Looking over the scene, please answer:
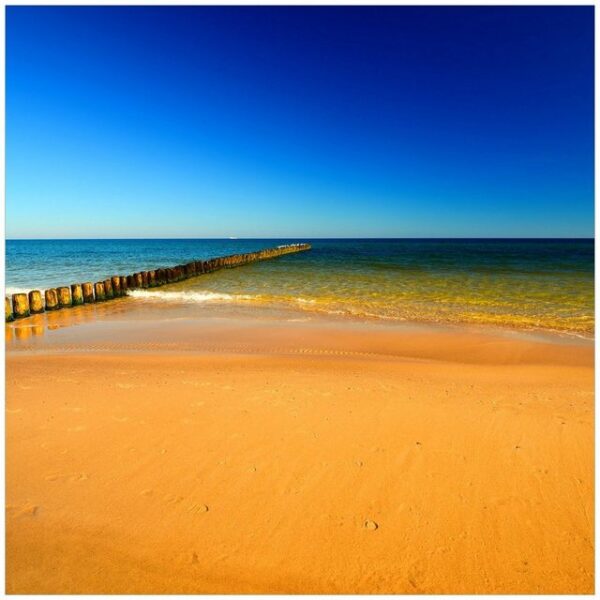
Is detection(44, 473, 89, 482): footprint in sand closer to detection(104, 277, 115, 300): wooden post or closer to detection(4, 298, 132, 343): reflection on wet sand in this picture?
detection(4, 298, 132, 343): reflection on wet sand

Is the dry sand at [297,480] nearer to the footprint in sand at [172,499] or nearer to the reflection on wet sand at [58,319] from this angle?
the footprint in sand at [172,499]

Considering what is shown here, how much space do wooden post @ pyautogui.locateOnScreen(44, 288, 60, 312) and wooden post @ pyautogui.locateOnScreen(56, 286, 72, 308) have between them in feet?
0.48

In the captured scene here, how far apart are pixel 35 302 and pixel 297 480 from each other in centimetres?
1332

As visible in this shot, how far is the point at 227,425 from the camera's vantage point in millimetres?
4711

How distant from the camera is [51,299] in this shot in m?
14.3

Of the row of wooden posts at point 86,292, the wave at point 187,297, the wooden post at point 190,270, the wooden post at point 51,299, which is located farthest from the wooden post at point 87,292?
the wooden post at point 190,270

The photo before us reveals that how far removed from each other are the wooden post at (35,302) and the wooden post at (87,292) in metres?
2.30

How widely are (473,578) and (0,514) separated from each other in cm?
327

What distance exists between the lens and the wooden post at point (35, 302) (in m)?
13.3

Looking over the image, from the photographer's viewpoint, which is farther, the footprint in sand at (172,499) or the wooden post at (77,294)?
the wooden post at (77,294)

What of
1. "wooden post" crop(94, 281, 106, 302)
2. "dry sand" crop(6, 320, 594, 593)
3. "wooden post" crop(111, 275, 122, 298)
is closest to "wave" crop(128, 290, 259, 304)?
"wooden post" crop(111, 275, 122, 298)

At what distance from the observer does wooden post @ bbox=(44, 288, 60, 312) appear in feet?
46.2

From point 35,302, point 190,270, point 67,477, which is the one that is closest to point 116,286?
point 35,302

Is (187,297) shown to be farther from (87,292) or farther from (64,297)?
(64,297)
